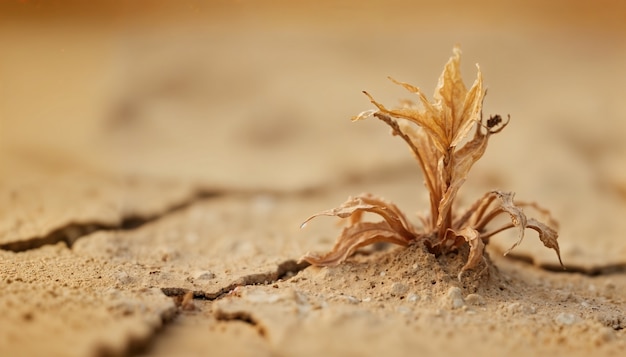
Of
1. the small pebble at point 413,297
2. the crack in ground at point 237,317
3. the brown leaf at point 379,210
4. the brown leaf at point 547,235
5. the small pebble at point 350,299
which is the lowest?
the crack in ground at point 237,317

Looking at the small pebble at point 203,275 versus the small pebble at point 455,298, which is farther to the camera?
the small pebble at point 203,275

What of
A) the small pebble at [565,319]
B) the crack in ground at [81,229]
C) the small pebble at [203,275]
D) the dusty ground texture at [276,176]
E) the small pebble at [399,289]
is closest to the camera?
the dusty ground texture at [276,176]

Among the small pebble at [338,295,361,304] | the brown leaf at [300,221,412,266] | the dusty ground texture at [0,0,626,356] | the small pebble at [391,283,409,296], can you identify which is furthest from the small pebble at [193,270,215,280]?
the small pebble at [391,283,409,296]

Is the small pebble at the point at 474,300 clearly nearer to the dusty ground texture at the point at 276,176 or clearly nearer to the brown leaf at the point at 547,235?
the dusty ground texture at the point at 276,176

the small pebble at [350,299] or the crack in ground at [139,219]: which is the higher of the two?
the crack in ground at [139,219]

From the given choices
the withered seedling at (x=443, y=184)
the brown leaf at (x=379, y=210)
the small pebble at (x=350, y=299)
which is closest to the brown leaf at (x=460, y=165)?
the withered seedling at (x=443, y=184)

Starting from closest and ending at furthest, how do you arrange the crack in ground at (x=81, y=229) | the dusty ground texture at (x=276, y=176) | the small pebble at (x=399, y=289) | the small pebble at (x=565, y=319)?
the dusty ground texture at (x=276, y=176) → the small pebble at (x=565, y=319) → the small pebble at (x=399, y=289) → the crack in ground at (x=81, y=229)

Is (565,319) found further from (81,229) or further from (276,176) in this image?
(276,176)
